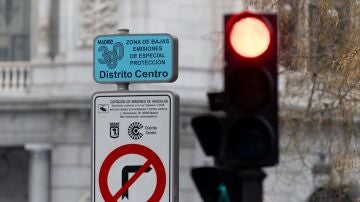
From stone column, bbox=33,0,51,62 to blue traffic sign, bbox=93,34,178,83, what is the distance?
1474cm

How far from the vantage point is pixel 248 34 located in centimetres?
692

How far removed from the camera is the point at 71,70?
23047 millimetres

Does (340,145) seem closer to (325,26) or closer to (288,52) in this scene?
(288,52)

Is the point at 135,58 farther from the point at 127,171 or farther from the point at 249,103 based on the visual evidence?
the point at 249,103

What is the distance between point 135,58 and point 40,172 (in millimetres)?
14649

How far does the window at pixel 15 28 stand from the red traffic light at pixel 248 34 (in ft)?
56.4

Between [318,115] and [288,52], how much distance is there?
57.6 inches

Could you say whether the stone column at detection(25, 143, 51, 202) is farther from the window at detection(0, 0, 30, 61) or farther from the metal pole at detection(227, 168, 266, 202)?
the metal pole at detection(227, 168, 266, 202)

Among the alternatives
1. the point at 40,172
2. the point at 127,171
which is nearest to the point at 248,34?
the point at 127,171

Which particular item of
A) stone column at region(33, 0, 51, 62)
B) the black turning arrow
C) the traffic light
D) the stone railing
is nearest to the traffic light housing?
the traffic light

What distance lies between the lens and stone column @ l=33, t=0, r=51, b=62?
76.3 ft

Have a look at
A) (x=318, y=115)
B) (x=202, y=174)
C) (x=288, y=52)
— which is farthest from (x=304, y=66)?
(x=202, y=174)

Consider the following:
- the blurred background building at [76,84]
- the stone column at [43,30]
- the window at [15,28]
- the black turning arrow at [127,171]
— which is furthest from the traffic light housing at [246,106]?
the window at [15,28]

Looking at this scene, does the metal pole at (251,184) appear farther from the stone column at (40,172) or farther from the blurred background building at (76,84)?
the stone column at (40,172)
